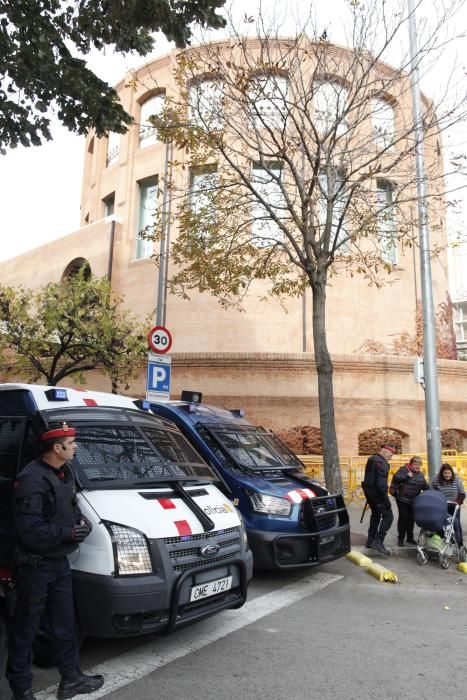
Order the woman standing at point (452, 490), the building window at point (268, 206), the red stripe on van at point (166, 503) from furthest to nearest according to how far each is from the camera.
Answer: the building window at point (268, 206) → the woman standing at point (452, 490) → the red stripe on van at point (166, 503)

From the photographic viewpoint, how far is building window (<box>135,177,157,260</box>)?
27297 mm

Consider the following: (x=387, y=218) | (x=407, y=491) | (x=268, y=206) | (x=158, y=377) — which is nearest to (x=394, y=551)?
(x=407, y=491)

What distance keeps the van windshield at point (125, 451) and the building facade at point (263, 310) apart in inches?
307

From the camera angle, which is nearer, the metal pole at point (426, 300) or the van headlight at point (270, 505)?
the van headlight at point (270, 505)

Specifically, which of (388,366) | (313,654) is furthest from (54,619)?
(388,366)

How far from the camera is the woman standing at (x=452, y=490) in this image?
7855mm

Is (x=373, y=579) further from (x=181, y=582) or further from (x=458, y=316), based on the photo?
(x=458, y=316)

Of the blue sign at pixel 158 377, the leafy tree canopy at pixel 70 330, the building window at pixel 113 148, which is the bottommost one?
the blue sign at pixel 158 377

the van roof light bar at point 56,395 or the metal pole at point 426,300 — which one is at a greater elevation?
the metal pole at point 426,300

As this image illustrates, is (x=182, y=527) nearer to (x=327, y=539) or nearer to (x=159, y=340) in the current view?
(x=327, y=539)

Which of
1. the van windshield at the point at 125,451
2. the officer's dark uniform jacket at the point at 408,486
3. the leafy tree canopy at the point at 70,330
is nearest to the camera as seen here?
the van windshield at the point at 125,451

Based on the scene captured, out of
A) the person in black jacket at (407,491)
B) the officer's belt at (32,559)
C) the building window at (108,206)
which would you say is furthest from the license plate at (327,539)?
the building window at (108,206)

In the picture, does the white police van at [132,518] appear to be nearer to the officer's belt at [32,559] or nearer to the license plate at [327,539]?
the officer's belt at [32,559]

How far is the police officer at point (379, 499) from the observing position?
8.09 meters
